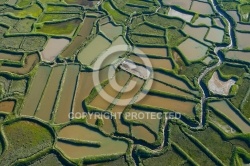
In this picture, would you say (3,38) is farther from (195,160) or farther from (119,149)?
(195,160)

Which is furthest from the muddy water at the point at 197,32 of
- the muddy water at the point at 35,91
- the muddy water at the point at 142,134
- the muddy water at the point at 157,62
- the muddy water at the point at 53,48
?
the muddy water at the point at 35,91

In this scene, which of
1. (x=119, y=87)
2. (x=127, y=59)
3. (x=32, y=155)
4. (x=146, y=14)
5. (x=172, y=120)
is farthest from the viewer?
(x=146, y=14)

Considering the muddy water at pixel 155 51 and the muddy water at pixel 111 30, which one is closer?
the muddy water at pixel 155 51

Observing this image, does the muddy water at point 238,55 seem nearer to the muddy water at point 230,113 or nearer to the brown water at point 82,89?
the muddy water at point 230,113

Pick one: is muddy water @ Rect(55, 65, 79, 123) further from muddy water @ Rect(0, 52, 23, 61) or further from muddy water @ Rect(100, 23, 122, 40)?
muddy water @ Rect(100, 23, 122, 40)

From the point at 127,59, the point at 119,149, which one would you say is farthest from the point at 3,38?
the point at 119,149

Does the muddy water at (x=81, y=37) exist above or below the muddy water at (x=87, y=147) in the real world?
above

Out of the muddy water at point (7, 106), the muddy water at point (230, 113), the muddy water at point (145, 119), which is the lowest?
the muddy water at point (230, 113)
